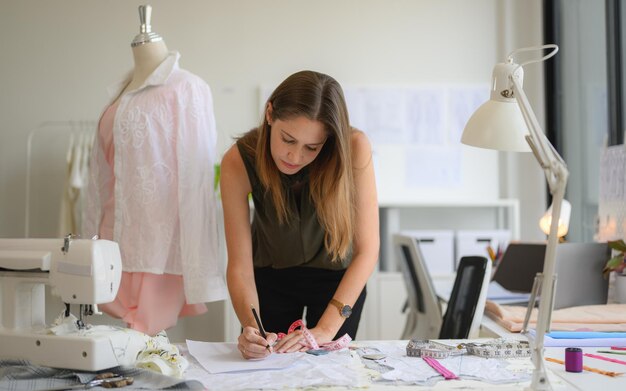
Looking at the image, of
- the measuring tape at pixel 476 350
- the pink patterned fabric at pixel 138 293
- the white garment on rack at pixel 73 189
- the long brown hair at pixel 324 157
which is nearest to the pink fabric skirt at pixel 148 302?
the pink patterned fabric at pixel 138 293

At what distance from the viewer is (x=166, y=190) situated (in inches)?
94.7

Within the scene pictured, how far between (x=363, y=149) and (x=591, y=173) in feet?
7.89

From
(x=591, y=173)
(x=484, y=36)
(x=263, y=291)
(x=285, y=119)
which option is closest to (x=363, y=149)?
(x=285, y=119)

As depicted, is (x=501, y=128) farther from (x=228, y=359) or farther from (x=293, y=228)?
(x=228, y=359)

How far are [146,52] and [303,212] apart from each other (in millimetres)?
882

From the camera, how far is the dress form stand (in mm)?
2543

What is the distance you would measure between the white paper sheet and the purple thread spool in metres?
0.57

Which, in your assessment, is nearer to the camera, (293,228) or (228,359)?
(228,359)

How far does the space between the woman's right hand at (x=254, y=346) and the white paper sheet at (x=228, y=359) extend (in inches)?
0.6

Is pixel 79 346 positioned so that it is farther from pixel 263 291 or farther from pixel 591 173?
pixel 591 173

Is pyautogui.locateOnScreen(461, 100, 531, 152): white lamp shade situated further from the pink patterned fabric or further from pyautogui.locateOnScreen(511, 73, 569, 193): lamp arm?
the pink patterned fabric

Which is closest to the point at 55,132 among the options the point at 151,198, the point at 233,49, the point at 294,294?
the point at 233,49

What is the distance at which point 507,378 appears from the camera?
4.89ft

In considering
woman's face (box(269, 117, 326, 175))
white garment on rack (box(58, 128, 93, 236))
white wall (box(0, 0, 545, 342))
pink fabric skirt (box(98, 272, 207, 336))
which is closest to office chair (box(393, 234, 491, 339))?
woman's face (box(269, 117, 326, 175))
